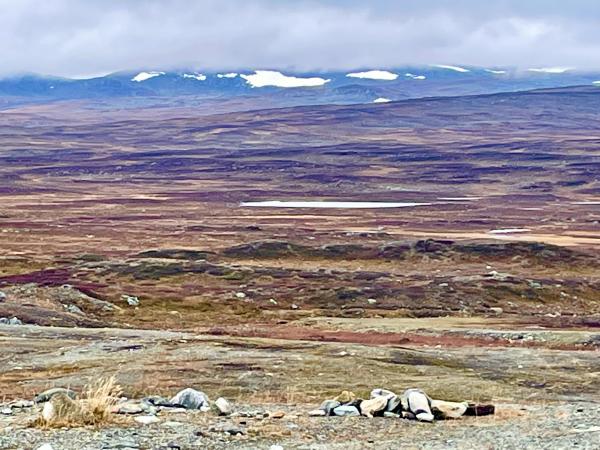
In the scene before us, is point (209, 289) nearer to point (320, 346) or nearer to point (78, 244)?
point (320, 346)

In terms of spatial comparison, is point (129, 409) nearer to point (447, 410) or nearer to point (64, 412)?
point (64, 412)

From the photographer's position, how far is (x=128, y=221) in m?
122

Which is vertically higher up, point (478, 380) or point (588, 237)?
point (478, 380)

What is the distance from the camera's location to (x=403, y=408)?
64.1ft

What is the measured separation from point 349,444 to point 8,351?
19.9m

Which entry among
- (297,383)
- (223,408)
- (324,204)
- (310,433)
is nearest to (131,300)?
(297,383)

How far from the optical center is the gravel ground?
16547 mm

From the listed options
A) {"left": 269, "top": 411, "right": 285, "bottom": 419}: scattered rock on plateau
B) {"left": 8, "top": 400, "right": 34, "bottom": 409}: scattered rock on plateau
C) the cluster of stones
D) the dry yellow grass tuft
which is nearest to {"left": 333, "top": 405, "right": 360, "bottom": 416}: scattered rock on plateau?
the cluster of stones

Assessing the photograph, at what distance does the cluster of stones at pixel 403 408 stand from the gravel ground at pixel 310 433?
0.92ft

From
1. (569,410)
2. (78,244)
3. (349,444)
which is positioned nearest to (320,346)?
(569,410)

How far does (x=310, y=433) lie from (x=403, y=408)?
235 cm

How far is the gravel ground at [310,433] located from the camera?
16.5 meters

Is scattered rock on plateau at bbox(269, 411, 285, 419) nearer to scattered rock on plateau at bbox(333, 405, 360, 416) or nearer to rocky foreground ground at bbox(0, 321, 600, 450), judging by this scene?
rocky foreground ground at bbox(0, 321, 600, 450)

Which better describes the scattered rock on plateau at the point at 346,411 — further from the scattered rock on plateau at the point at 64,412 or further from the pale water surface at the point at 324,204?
the pale water surface at the point at 324,204
